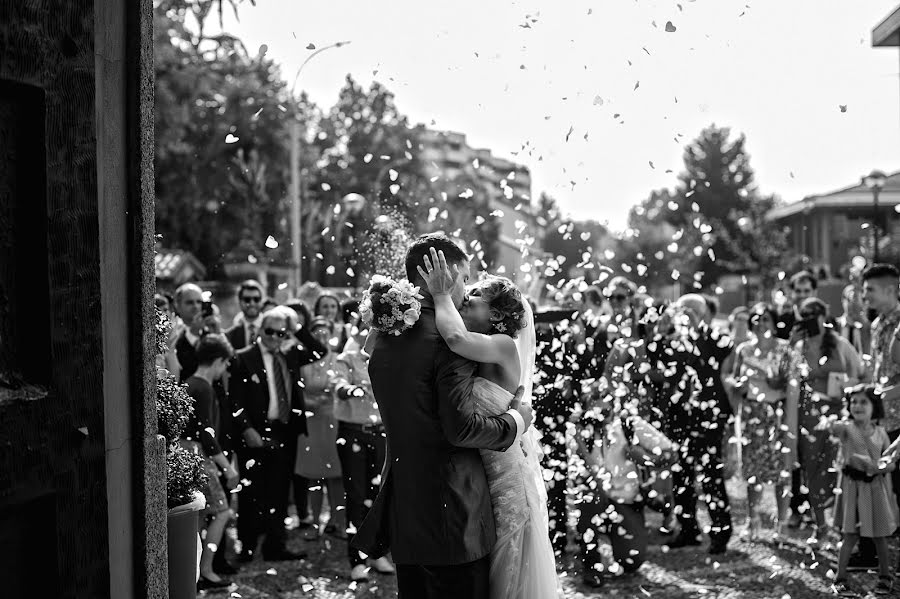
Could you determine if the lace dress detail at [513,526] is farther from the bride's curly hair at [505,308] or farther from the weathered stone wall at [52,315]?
the weathered stone wall at [52,315]

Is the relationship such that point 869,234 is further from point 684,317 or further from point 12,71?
point 12,71

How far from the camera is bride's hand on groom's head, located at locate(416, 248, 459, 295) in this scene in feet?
13.3

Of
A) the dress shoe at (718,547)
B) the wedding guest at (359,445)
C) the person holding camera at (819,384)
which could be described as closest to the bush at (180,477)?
the wedding guest at (359,445)

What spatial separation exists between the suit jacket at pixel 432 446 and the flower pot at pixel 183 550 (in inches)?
29.9

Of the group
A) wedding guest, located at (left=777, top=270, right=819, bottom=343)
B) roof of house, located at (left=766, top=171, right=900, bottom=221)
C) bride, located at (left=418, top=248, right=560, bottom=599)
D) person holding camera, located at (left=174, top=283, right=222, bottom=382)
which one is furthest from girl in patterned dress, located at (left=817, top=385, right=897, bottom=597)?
roof of house, located at (left=766, top=171, right=900, bottom=221)

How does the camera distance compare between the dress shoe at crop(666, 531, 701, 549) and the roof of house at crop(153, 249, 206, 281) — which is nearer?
the dress shoe at crop(666, 531, 701, 549)

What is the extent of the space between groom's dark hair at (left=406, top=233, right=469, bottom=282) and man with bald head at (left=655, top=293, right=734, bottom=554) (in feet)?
12.4

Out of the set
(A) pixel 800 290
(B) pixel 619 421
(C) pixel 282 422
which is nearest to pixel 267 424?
(C) pixel 282 422

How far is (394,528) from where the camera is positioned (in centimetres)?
396

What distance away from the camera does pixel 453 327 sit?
3.96 m

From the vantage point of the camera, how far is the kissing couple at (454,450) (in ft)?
12.7

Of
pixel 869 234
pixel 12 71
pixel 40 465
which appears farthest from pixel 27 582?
pixel 869 234

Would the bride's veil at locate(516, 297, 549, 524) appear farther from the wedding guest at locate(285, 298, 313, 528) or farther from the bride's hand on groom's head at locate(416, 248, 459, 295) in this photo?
the wedding guest at locate(285, 298, 313, 528)

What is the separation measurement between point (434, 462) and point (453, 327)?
1.81 ft
